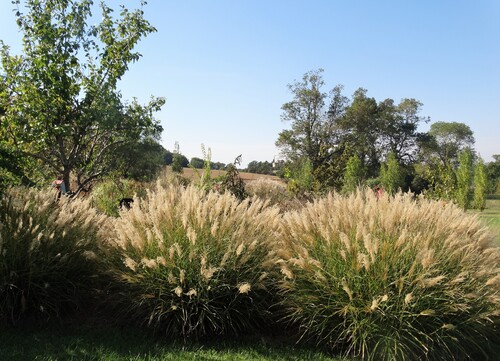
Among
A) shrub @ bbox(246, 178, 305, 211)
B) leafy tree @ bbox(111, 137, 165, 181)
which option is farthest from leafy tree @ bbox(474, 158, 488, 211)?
leafy tree @ bbox(111, 137, 165, 181)

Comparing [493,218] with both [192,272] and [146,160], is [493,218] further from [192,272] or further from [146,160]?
[146,160]

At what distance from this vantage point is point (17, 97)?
9.36m

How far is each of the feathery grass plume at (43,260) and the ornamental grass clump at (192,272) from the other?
352mm

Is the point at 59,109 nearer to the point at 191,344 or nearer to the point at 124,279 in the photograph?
the point at 124,279

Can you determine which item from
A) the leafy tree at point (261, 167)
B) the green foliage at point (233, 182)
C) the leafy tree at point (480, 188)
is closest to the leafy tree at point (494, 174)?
the leafy tree at point (261, 167)

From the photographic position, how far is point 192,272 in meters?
3.70

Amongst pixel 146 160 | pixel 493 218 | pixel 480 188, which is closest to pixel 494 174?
pixel 480 188

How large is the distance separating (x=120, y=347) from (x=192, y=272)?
33.7 inches

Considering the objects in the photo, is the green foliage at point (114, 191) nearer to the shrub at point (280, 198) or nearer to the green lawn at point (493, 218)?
the shrub at point (280, 198)

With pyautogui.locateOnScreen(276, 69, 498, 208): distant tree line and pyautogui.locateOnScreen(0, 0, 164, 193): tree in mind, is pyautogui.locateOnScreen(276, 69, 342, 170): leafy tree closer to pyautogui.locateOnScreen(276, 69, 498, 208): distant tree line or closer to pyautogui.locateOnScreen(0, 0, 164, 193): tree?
pyautogui.locateOnScreen(276, 69, 498, 208): distant tree line

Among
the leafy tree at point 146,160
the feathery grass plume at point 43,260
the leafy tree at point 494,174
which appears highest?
the leafy tree at point 494,174

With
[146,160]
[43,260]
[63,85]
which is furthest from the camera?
[146,160]

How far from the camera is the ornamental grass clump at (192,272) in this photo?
3.71 metres

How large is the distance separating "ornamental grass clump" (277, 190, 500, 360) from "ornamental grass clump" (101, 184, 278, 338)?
0.35 meters
